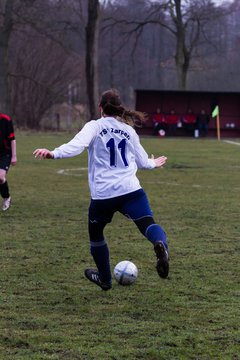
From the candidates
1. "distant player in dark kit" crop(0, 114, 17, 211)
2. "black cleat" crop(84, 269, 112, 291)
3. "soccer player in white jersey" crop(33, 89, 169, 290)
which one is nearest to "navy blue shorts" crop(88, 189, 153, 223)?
"soccer player in white jersey" crop(33, 89, 169, 290)

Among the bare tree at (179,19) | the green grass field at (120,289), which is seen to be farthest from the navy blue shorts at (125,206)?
the bare tree at (179,19)

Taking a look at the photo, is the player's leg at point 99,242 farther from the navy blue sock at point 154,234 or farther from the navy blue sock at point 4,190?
the navy blue sock at point 4,190

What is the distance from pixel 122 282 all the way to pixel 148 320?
115cm

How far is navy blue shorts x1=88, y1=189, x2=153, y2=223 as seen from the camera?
5.63 meters

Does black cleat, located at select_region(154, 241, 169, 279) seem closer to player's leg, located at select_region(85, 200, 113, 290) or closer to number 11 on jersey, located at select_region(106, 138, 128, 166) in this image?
player's leg, located at select_region(85, 200, 113, 290)

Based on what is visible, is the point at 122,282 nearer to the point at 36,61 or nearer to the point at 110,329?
the point at 110,329

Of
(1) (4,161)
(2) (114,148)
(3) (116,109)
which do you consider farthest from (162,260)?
(1) (4,161)

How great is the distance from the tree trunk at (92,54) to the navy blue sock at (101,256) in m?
31.3

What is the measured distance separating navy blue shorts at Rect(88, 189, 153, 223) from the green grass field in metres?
0.71

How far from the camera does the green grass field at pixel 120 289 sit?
14.7ft

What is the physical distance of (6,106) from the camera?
41969 millimetres

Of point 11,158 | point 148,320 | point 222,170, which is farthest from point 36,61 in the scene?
point 148,320

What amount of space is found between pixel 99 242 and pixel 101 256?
0.12m

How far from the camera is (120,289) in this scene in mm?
6090
